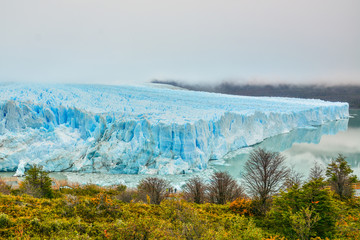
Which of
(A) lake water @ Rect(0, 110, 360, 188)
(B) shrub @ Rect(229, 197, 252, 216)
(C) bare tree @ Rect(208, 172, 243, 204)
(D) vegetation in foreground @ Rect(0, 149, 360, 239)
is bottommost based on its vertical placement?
(A) lake water @ Rect(0, 110, 360, 188)

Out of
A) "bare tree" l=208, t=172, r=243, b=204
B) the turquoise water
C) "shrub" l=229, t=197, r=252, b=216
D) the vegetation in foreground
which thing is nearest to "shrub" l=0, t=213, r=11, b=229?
the vegetation in foreground

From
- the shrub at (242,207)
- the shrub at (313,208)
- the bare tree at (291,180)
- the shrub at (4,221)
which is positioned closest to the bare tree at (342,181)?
the bare tree at (291,180)

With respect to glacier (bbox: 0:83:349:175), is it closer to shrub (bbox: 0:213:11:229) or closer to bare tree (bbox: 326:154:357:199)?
bare tree (bbox: 326:154:357:199)

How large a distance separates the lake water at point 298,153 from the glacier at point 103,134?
0.68m

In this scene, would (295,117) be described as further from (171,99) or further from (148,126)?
(148,126)

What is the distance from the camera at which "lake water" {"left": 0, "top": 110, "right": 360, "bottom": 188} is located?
13.6 m

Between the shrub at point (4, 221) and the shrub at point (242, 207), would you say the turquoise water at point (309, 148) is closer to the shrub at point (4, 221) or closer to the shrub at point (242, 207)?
the shrub at point (242, 207)

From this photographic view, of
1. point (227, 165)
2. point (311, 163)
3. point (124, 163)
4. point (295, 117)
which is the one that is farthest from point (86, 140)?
point (295, 117)

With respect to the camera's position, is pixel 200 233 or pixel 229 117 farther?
pixel 229 117

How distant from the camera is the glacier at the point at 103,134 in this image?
14453mm

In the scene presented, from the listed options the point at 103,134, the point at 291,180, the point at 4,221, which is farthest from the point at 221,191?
the point at 103,134

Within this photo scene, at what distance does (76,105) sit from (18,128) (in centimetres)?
380

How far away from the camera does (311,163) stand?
16891 mm

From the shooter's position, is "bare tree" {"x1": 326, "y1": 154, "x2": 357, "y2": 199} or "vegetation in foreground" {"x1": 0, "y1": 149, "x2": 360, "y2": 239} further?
"bare tree" {"x1": 326, "y1": 154, "x2": 357, "y2": 199}
